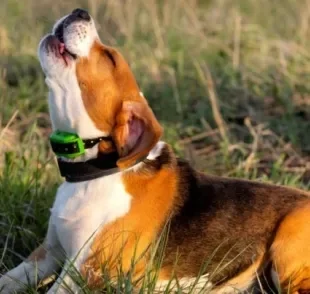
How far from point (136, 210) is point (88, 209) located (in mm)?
258

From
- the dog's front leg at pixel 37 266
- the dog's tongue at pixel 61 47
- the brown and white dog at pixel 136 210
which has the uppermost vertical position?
the dog's tongue at pixel 61 47

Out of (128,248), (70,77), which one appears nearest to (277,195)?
(128,248)

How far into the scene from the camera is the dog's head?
14.8 feet

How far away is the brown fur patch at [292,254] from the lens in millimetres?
4547

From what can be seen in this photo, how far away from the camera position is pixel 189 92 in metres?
7.99

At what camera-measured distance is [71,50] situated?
4.57 m

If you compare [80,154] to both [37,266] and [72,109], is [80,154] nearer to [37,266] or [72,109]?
[72,109]

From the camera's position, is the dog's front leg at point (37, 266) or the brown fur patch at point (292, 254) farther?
the dog's front leg at point (37, 266)

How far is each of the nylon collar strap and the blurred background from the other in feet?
2.44

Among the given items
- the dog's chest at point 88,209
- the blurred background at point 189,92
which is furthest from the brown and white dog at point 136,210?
the blurred background at point 189,92

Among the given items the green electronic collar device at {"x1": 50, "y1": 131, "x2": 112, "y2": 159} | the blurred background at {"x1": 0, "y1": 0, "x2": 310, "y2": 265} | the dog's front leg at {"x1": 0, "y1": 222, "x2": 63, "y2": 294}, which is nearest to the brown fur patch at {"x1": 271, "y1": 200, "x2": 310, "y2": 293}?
the green electronic collar device at {"x1": 50, "y1": 131, "x2": 112, "y2": 159}

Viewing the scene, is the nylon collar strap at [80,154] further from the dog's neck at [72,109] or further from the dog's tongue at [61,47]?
the dog's tongue at [61,47]

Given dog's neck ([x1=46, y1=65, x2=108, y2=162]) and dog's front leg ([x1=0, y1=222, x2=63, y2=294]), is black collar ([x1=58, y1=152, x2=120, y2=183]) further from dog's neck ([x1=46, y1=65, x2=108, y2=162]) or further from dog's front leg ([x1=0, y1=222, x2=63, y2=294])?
dog's front leg ([x1=0, y1=222, x2=63, y2=294])

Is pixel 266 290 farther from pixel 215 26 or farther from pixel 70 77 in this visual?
pixel 215 26
